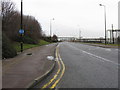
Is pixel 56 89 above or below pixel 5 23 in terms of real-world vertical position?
below

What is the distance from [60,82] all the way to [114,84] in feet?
6.98

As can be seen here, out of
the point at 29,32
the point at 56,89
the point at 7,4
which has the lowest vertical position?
the point at 56,89

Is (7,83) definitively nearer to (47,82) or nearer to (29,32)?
(47,82)

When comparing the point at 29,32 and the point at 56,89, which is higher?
the point at 29,32

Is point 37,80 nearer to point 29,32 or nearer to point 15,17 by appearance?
point 15,17

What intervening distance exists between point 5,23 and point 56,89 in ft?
63.2

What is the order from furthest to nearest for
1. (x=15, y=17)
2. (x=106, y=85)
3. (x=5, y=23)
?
(x=15, y=17), (x=5, y=23), (x=106, y=85)

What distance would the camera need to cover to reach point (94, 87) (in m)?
5.86

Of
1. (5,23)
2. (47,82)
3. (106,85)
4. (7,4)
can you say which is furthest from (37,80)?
(7,4)

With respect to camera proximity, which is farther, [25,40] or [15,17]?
[25,40]

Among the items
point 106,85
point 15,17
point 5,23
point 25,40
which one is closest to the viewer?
point 106,85

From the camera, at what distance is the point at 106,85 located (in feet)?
20.1

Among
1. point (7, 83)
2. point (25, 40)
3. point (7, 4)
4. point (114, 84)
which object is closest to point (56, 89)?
point (7, 83)

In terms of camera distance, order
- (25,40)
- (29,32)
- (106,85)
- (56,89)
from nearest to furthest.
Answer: (56,89) < (106,85) < (25,40) < (29,32)
